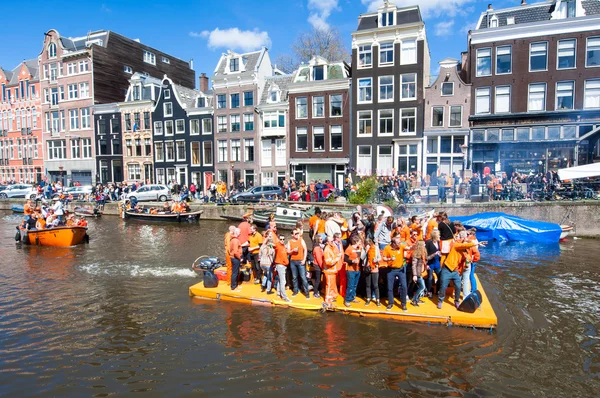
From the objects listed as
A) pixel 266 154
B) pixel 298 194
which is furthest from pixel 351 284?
pixel 266 154

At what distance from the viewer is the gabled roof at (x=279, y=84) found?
3797cm

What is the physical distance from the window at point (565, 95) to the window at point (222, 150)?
2820 centimetres

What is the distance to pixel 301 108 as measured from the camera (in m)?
36.9

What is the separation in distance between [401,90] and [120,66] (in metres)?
35.2

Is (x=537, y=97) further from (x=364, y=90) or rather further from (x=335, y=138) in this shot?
(x=335, y=138)

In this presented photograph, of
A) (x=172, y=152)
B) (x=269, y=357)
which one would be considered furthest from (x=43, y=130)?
(x=269, y=357)

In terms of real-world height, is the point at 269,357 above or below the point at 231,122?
below

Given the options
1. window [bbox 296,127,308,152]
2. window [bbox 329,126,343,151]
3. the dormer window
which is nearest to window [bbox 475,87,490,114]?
window [bbox 329,126,343,151]

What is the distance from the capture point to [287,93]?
123ft

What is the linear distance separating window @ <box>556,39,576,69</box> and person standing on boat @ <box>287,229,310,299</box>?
28.0m

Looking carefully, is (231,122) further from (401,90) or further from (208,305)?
(208,305)

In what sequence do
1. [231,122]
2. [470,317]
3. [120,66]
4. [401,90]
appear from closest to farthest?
1. [470,317]
2. [401,90]
3. [231,122]
4. [120,66]

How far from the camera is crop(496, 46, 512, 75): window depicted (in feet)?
99.6

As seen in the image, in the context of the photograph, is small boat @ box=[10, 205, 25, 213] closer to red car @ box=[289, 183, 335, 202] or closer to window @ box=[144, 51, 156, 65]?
window @ box=[144, 51, 156, 65]
